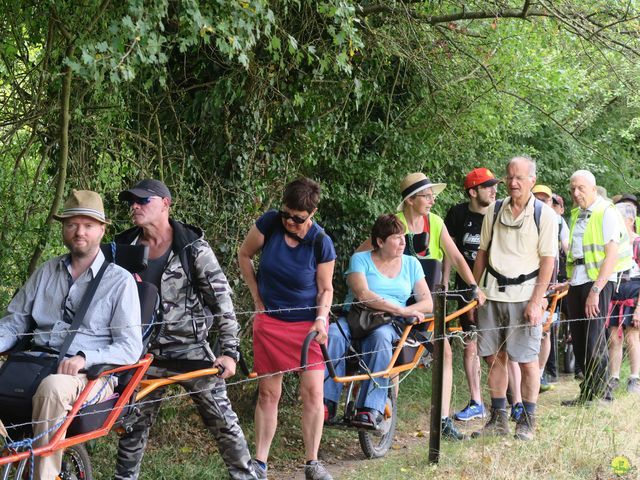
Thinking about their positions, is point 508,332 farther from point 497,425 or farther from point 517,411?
point 497,425

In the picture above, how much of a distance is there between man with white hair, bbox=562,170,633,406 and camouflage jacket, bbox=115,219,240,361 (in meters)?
4.44

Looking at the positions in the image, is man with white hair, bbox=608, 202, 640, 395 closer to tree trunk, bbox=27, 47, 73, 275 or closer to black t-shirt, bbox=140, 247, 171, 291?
black t-shirt, bbox=140, 247, 171, 291

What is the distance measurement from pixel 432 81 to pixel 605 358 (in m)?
3.39

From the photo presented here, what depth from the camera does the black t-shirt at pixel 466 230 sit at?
29.5 feet

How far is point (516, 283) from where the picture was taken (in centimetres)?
764

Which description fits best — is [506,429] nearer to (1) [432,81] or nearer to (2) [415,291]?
(2) [415,291]

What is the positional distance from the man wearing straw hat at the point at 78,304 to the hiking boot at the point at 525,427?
365 centimetres

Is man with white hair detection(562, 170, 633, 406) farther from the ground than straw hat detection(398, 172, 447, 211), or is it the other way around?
straw hat detection(398, 172, 447, 211)

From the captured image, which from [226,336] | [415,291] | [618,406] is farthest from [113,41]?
[618,406]

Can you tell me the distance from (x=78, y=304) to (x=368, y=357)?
2.86m

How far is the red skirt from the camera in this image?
6.43 metres

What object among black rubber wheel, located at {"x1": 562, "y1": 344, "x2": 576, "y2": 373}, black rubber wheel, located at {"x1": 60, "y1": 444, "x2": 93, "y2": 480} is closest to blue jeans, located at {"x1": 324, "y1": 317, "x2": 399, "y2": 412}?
black rubber wheel, located at {"x1": 60, "y1": 444, "x2": 93, "y2": 480}

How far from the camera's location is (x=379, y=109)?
10281mm

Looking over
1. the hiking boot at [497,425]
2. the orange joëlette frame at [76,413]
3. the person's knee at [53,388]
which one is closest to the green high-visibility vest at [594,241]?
the hiking boot at [497,425]
